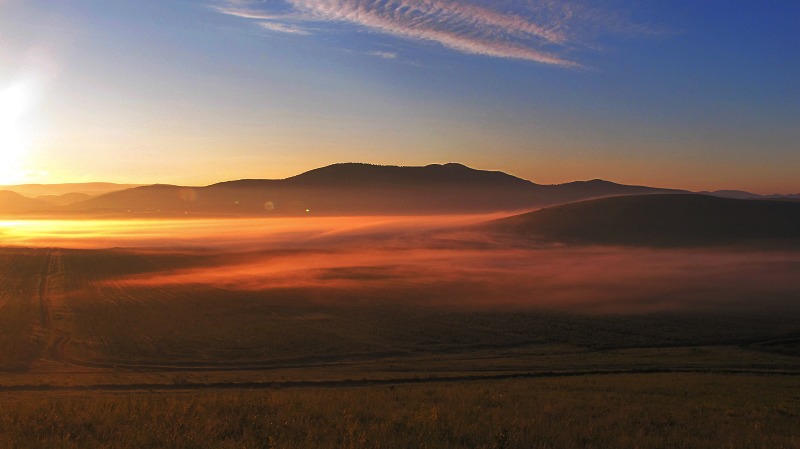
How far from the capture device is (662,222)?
113 m

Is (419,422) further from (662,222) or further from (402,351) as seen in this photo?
(662,222)

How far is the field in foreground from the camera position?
10008 mm

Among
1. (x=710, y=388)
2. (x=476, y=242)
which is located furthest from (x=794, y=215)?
(x=710, y=388)

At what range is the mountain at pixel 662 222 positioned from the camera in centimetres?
10469

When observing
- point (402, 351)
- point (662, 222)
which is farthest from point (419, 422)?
point (662, 222)

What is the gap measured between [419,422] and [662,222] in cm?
11102

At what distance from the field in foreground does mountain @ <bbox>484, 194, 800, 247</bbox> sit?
305 feet

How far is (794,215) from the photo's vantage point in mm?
114062

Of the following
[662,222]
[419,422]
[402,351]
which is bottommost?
[402,351]

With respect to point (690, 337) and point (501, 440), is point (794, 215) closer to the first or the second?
point (690, 337)

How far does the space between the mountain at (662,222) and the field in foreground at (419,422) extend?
92.8 m

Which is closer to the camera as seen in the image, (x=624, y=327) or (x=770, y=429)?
(x=770, y=429)

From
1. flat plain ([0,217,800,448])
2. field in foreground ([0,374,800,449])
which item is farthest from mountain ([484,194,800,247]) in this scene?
field in foreground ([0,374,800,449])

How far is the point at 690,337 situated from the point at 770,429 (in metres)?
26.3
